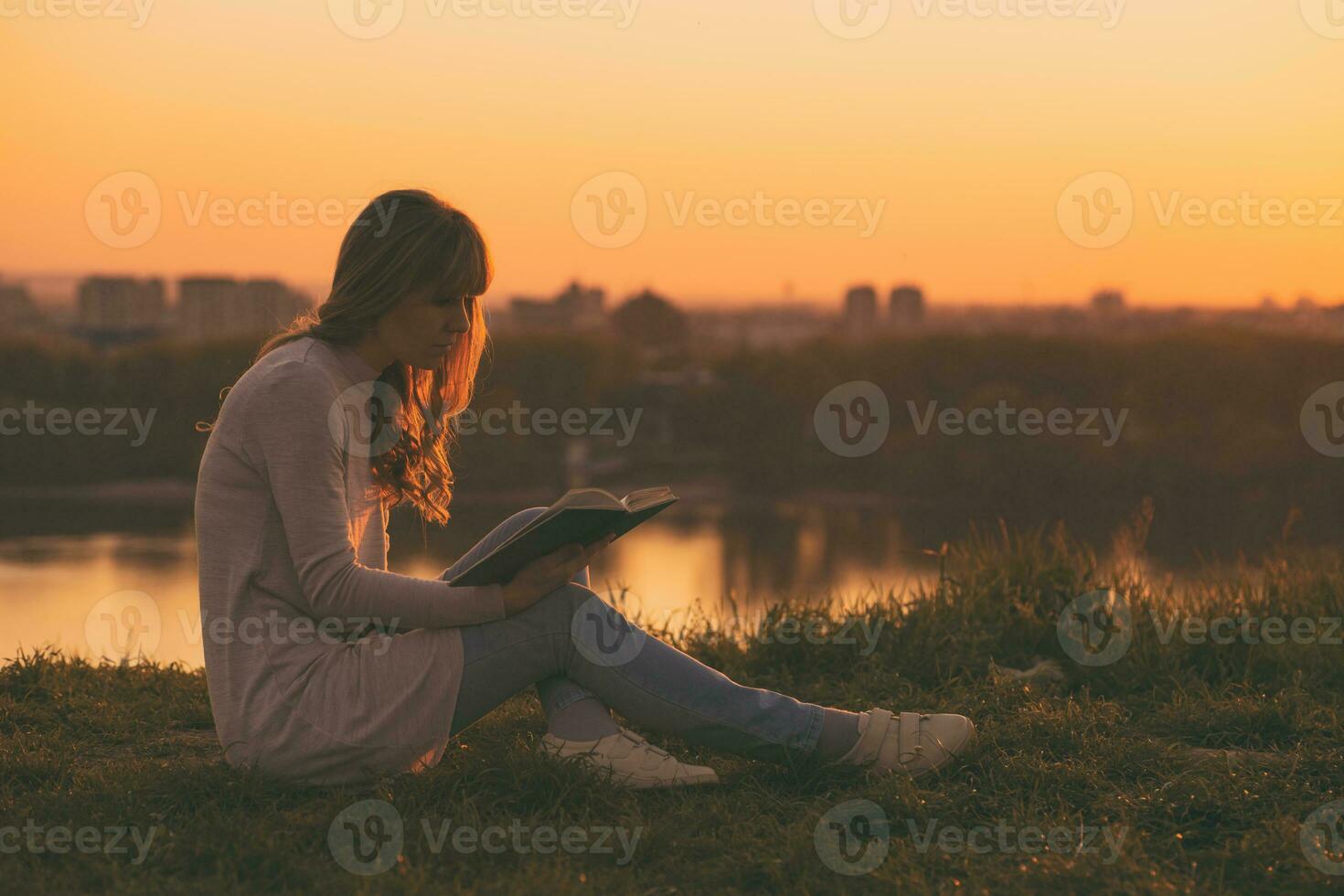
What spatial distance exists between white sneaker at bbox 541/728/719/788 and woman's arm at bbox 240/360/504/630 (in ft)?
1.10

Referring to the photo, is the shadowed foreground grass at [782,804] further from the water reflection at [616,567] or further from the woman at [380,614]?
the water reflection at [616,567]

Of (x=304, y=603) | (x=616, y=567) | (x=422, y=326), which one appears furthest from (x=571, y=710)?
(x=616, y=567)

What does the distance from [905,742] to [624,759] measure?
51 cm

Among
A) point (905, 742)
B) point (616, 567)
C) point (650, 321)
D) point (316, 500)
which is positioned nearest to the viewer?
point (316, 500)

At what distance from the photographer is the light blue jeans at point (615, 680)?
2.03 meters

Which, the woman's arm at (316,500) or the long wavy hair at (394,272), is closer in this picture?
the woman's arm at (316,500)

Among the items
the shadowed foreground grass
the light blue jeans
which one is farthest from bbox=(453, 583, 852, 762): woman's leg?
the shadowed foreground grass

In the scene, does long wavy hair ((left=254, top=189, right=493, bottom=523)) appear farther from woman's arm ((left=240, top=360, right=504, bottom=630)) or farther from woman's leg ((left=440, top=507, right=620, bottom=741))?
woman's leg ((left=440, top=507, right=620, bottom=741))

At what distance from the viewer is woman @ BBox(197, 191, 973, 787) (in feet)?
6.33

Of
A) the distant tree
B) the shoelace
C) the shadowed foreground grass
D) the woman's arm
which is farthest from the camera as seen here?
the distant tree

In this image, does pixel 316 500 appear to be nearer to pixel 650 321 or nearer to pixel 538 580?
pixel 538 580

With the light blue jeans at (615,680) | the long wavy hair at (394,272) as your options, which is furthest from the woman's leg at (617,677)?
the long wavy hair at (394,272)

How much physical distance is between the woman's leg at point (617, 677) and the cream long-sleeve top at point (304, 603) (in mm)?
42

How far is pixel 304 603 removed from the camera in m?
2.00
